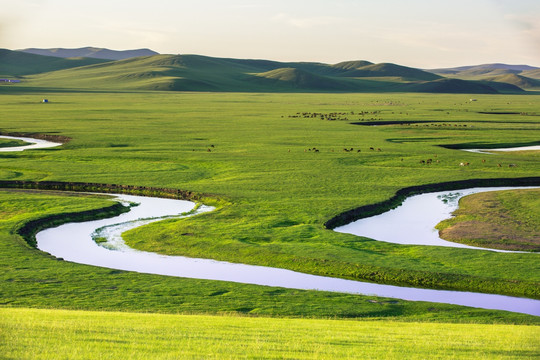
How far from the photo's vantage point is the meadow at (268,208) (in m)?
24.6

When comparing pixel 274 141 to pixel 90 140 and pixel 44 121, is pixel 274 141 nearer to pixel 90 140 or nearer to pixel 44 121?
pixel 90 140

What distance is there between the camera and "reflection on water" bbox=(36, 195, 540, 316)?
26.1 metres

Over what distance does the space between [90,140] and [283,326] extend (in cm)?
6339

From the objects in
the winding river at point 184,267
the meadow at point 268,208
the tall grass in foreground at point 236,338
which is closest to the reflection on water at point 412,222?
the winding river at point 184,267

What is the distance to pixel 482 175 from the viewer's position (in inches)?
2088

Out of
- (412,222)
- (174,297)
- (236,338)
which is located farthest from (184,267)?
(412,222)

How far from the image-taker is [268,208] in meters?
41.2

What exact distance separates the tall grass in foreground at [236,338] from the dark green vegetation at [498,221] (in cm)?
1352

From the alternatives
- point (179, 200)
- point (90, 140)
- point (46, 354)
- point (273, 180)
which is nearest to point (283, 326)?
point (46, 354)

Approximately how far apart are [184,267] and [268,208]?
11530 mm

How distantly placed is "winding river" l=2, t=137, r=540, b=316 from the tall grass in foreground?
5.01 meters

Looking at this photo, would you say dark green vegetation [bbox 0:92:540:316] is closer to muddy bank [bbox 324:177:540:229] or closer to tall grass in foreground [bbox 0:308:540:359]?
muddy bank [bbox 324:177:540:229]

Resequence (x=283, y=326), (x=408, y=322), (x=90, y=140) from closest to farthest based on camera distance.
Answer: (x=283, y=326), (x=408, y=322), (x=90, y=140)

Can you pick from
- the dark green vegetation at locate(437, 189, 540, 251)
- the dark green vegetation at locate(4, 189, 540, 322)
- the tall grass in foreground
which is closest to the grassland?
the dark green vegetation at locate(4, 189, 540, 322)
